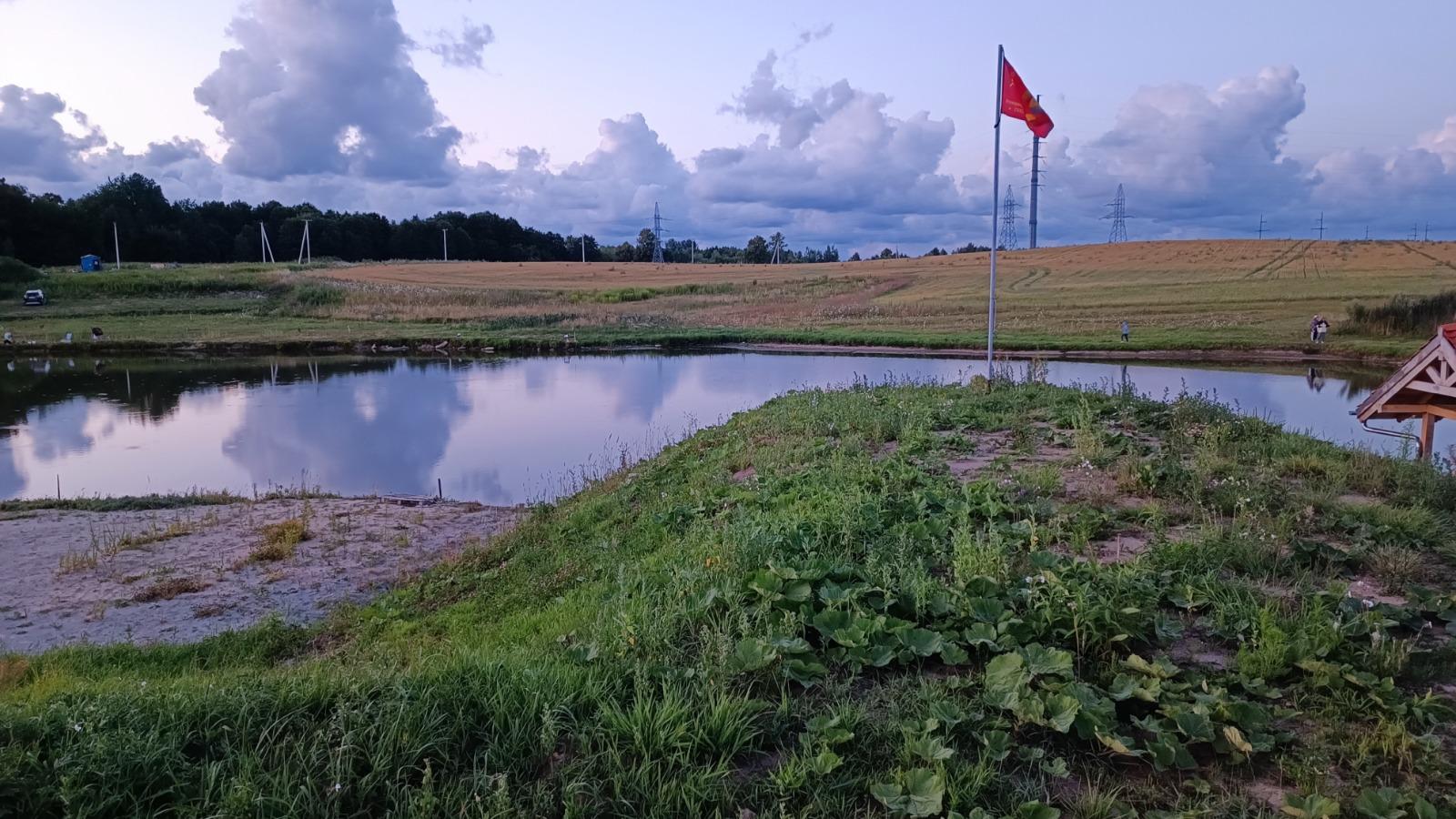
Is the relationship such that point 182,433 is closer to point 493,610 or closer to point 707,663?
point 493,610

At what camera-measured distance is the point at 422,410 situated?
81.8ft

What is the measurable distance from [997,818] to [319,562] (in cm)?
924

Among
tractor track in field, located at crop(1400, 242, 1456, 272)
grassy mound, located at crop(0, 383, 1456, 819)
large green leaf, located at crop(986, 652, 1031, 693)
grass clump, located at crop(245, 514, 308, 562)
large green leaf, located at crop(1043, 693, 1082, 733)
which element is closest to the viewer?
grassy mound, located at crop(0, 383, 1456, 819)

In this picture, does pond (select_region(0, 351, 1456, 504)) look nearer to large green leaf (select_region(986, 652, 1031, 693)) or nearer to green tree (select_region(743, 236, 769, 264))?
large green leaf (select_region(986, 652, 1031, 693))

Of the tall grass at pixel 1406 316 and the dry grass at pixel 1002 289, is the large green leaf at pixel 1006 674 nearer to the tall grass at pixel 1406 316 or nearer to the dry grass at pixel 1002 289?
the dry grass at pixel 1002 289

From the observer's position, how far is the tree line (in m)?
82.4

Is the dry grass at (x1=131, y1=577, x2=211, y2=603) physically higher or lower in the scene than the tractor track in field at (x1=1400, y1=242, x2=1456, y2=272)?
lower

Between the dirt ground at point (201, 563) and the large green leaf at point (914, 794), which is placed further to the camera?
the dirt ground at point (201, 563)

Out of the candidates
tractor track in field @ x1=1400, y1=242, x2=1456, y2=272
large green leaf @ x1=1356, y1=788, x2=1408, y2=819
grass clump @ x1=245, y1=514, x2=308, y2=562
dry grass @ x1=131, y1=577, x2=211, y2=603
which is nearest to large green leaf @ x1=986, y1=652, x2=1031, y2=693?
large green leaf @ x1=1356, y1=788, x2=1408, y2=819

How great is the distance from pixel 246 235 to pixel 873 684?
119m

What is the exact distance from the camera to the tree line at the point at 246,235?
270 ft

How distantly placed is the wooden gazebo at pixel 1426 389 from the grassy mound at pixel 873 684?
3.77 meters

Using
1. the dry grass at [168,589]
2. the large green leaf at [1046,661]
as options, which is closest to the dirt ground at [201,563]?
the dry grass at [168,589]

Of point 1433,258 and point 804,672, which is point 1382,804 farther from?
point 1433,258
